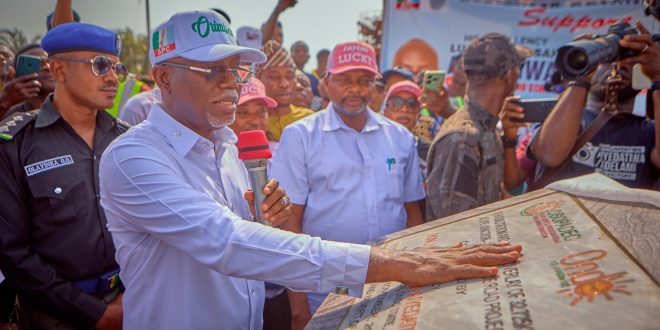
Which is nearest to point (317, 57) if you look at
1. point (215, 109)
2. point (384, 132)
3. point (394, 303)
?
point (384, 132)

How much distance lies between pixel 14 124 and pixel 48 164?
314 millimetres

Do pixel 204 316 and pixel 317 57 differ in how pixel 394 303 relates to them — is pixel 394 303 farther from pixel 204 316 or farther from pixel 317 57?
pixel 317 57

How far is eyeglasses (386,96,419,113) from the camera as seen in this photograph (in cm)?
499

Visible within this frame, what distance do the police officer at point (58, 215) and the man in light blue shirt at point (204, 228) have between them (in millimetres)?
865

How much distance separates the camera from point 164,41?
1821 mm

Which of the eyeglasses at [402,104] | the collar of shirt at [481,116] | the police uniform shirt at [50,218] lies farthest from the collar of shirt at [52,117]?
the eyeglasses at [402,104]

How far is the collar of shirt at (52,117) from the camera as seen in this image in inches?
102

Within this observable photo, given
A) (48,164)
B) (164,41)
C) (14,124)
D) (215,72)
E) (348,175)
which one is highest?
(164,41)

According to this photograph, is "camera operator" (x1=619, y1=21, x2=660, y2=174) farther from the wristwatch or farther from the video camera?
the wristwatch

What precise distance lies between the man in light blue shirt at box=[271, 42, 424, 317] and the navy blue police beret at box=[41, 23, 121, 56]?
1.35 meters

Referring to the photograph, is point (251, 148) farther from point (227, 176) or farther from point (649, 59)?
point (649, 59)

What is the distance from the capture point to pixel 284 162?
2.90 metres

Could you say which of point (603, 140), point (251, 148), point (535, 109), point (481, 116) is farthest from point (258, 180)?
point (603, 140)

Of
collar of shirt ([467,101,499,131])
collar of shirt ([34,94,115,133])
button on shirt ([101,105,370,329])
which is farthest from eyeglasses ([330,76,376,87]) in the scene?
collar of shirt ([34,94,115,133])
